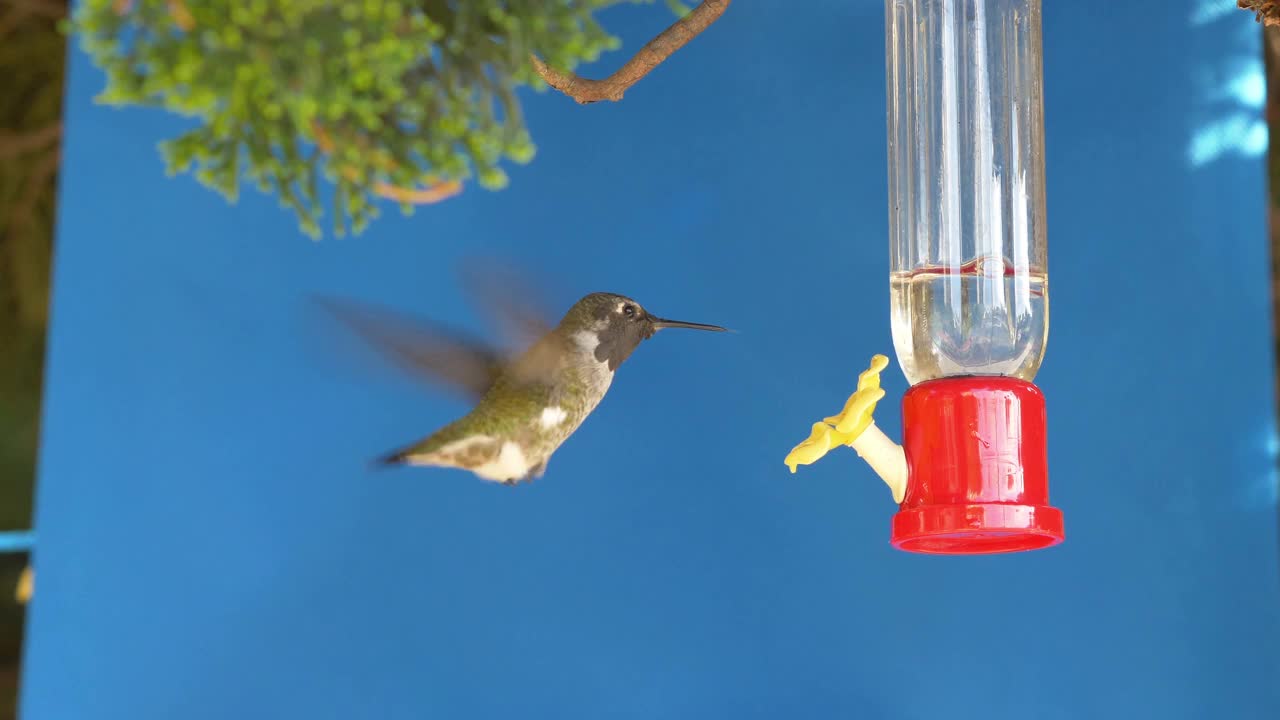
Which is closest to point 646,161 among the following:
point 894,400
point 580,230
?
point 580,230

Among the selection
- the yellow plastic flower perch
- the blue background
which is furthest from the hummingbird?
the yellow plastic flower perch

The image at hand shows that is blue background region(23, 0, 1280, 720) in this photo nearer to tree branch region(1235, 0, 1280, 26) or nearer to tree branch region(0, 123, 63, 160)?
tree branch region(1235, 0, 1280, 26)

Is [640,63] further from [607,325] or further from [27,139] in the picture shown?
[27,139]

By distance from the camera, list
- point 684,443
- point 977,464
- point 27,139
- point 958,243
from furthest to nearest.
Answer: point 27,139
point 684,443
point 958,243
point 977,464

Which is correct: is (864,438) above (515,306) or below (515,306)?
below

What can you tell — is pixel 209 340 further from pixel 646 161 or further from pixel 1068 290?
pixel 1068 290

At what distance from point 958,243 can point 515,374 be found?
449 mm

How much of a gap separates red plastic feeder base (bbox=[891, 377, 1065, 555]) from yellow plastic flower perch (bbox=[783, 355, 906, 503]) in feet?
0.05

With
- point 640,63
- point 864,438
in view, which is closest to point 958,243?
point 864,438

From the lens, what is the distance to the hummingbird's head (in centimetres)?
141

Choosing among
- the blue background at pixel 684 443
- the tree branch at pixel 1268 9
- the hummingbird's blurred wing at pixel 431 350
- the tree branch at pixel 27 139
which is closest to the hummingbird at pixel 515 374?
the hummingbird's blurred wing at pixel 431 350

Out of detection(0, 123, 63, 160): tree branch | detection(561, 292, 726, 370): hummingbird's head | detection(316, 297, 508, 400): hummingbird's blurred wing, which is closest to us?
detection(316, 297, 508, 400): hummingbird's blurred wing

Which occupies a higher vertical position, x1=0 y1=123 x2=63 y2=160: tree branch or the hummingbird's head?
x1=0 y1=123 x2=63 y2=160: tree branch

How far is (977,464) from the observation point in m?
1.12
